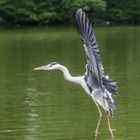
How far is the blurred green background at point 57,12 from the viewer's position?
70188 mm

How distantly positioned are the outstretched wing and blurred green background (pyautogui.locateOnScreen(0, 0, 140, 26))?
57.8m

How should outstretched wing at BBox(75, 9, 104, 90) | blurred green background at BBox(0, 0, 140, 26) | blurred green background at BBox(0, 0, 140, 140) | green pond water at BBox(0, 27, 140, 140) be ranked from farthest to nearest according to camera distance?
blurred green background at BBox(0, 0, 140, 26) → blurred green background at BBox(0, 0, 140, 140) → green pond water at BBox(0, 27, 140, 140) → outstretched wing at BBox(75, 9, 104, 90)

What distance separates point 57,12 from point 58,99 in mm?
55707

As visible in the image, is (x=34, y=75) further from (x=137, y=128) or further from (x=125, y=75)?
(x=137, y=128)

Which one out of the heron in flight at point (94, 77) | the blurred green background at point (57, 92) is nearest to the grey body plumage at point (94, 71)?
the heron in flight at point (94, 77)

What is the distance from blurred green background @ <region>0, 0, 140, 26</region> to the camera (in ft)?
230

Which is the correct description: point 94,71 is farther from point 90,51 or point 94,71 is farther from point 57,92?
point 57,92

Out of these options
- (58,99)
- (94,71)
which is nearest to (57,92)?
(58,99)

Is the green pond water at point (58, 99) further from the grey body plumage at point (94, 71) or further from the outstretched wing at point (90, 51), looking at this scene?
the outstretched wing at point (90, 51)

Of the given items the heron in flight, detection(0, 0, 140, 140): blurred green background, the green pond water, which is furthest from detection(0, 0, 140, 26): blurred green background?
the heron in flight

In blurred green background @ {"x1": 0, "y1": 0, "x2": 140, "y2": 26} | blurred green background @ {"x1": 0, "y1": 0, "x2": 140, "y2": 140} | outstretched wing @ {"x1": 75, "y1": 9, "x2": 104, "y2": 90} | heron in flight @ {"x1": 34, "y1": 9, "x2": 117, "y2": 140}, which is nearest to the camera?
outstretched wing @ {"x1": 75, "y1": 9, "x2": 104, "y2": 90}

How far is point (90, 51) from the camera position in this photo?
10.3 m

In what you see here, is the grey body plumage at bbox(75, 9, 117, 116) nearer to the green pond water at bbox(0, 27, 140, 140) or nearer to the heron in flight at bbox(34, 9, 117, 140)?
the heron in flight at bbox(34, 9, 117, 140)

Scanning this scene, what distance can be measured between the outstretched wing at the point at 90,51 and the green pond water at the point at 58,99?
1.61 meters
